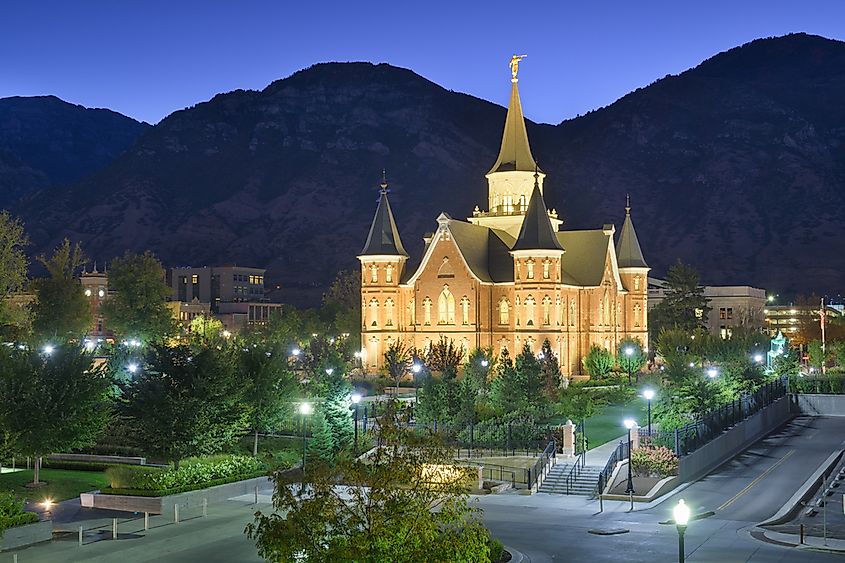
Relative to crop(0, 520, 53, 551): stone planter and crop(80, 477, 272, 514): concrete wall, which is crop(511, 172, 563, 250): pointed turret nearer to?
crop(80, 477, 272, 514): concrete wall

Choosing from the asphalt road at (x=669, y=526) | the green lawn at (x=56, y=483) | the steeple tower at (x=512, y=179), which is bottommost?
the asphalt road at (x=669, y=526)

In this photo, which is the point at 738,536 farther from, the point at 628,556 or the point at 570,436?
the point at 570,436

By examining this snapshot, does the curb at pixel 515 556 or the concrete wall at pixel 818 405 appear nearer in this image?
the curb at pixel 515 556

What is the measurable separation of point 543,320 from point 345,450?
4282cm

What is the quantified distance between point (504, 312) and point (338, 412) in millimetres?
43471

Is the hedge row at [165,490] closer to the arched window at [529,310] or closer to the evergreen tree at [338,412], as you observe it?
the evergreen tree at [338,412]

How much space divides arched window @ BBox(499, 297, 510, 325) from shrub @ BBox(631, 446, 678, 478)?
1903 inches

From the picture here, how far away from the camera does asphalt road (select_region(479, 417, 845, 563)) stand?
31.8 metres

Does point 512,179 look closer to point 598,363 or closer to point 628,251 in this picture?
point 628,251

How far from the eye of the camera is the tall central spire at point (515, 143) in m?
102

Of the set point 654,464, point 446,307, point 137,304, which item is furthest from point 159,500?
point 137,304

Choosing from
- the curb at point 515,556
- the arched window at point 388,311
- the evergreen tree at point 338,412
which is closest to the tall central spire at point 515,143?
the arched window at point 388,311

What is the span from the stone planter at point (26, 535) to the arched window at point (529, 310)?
60.7 metres

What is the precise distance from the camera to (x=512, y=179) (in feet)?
338
